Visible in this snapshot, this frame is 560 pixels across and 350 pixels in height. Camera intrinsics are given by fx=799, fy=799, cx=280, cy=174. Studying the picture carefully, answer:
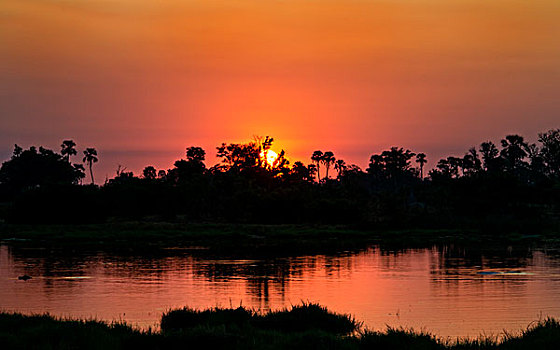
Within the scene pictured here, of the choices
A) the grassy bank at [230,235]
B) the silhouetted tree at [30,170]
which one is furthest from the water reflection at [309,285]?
the silhouetted tree at [30,170]

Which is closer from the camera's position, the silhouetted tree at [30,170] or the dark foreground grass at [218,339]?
the dark foreground grass at [218,339]

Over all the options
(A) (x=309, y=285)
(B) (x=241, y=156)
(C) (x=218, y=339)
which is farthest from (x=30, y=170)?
(C) (x=218, y=339)

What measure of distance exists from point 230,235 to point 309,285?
164 ft

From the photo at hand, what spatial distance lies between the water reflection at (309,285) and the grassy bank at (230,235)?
1557 centimetres

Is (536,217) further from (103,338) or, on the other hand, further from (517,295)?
(103,338)

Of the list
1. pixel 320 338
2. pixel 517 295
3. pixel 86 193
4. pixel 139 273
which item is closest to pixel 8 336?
pixel 320 338

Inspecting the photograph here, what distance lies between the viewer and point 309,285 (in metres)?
43.2

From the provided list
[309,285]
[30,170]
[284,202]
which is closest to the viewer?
[309,285]

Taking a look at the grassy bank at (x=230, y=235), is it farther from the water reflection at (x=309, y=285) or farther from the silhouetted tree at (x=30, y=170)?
the silhouetted tree at (x=30, y=170)

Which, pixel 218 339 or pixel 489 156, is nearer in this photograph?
pixel 218 339

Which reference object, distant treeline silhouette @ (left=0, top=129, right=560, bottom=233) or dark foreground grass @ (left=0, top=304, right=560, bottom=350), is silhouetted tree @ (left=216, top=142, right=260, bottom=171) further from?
dark foreground grass @ (left=0, top=304, right=560, bottom=350)

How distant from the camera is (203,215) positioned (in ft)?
408

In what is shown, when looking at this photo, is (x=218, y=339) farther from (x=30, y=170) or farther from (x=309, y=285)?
(x=30, y=170)

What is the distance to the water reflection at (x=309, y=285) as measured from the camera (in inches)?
1267
